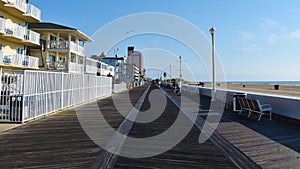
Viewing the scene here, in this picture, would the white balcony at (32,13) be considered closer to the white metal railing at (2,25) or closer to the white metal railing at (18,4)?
the white metal railing at (18,4)

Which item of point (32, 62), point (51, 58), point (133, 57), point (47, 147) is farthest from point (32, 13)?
point (133, 57)

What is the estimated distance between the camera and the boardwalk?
4.22 meters

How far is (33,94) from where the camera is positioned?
882cm

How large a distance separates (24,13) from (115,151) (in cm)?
2123

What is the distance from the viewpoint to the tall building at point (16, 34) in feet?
62.7

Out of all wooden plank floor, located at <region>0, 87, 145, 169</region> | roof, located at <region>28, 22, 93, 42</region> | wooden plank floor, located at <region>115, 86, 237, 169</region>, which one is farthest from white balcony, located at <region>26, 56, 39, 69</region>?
wooden plank floor, located at <region>115, 86, 237, 169</region>

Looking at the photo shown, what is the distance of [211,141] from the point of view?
5824 mm

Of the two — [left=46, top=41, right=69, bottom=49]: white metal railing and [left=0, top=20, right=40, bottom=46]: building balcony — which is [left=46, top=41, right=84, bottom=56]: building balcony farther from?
[left=0, top=20, right=40, bottom=46]: building balcony

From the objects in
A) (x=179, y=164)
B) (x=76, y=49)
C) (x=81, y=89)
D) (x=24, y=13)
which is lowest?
(x=179, y=164)


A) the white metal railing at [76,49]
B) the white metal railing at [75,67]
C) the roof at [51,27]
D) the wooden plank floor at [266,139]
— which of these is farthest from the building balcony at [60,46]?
the wooden plank floor at [266,139]

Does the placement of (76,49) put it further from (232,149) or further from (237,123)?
(232,149)

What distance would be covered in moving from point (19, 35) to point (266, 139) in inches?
865

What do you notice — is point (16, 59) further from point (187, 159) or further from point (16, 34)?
point (187, 159)

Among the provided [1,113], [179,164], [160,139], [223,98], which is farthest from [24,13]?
[179,164]
